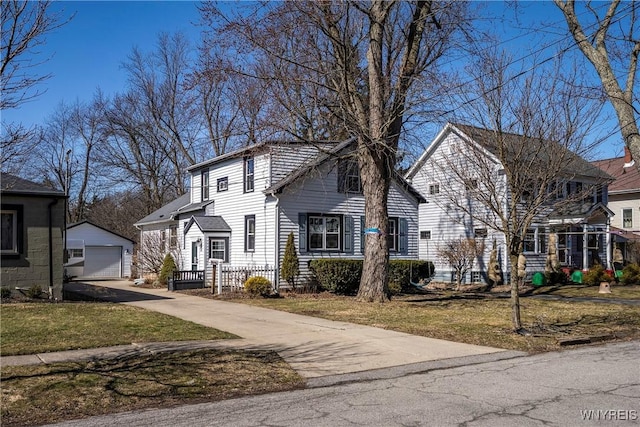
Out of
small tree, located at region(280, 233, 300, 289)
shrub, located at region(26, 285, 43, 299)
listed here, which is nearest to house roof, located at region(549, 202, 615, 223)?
small tree, located at region(280, 233, 300, 289)

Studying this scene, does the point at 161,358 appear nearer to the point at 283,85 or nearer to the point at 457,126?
the point at 457,126

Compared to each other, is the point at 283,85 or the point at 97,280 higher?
the point at 283,85

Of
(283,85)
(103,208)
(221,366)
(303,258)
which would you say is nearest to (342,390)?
(221,366)

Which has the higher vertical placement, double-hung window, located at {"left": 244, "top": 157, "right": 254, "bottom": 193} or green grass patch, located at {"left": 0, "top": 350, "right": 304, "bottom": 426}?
double-hung window, located at {"left": 244, "top": 157, "right": 254, "bottom": 193}

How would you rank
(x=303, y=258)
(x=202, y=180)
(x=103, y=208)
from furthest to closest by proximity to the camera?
(x=103, y=208) < (x=202, y=180) < (x=303, y=258)

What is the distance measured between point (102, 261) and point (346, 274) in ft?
60.4

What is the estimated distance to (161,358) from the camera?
30.1ft

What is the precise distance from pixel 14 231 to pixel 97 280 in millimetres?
17639

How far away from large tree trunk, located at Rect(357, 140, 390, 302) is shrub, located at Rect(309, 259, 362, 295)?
4.43 m

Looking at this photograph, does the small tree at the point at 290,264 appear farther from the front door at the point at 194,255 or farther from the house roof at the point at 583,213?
the house roof at the point at 583,213

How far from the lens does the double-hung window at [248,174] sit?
81.9ft

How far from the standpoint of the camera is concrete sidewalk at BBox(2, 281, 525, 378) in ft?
30.3

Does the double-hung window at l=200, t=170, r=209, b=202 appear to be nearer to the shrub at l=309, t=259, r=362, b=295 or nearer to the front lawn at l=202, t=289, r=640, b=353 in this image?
the shrub at l=309, t=259, r=362, b=295

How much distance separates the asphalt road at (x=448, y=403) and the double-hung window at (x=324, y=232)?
15.6 metres
